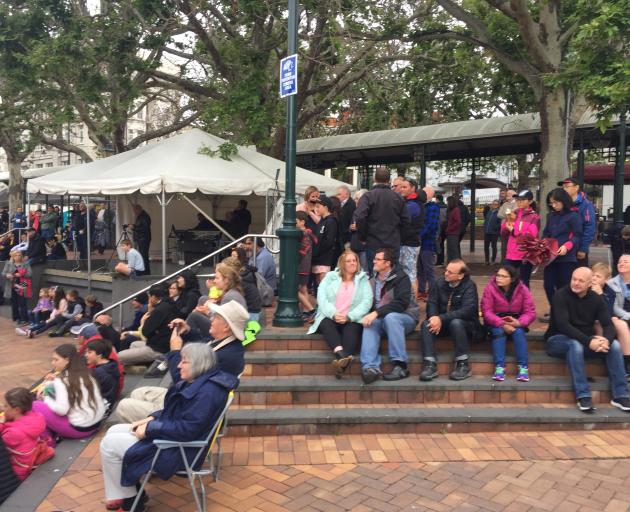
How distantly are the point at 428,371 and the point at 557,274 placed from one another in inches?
86.6

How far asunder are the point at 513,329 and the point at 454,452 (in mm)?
1512

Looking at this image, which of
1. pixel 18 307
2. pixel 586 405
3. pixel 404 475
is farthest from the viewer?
pixel 18 307

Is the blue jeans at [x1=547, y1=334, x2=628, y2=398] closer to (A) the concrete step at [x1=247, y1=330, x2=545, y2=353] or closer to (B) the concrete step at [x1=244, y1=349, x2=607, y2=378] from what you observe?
(B) the concrete step at [x1=244, y1=349, x2=607, y2=378]

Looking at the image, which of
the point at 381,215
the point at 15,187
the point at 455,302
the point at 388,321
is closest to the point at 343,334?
the point at 388,321

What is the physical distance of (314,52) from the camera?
1309 cm

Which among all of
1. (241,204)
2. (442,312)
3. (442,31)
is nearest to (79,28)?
(241,204)

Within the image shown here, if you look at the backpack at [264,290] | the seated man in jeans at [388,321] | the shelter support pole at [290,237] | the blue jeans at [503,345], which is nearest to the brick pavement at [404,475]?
the seated man in jeans at [388,321]

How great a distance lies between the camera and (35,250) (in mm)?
13305

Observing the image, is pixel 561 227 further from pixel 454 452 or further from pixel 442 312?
pixel 454 452

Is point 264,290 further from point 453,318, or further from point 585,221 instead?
point 585,221

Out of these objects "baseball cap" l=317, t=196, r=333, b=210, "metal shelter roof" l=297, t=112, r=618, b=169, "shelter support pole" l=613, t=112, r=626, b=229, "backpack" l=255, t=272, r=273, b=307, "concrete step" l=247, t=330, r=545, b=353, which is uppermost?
"metal shelter roof" l=297, t=112, r=618, b=169

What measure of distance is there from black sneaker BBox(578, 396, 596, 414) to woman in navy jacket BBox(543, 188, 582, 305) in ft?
5.39

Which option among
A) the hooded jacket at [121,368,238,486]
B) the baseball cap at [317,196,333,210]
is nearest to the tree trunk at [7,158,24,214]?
the baseball cap at [317,196,333,210]

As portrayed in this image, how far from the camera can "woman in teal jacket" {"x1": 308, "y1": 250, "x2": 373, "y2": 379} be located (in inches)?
227
